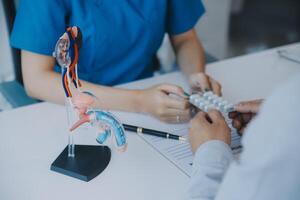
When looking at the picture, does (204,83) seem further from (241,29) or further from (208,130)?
(241,29)

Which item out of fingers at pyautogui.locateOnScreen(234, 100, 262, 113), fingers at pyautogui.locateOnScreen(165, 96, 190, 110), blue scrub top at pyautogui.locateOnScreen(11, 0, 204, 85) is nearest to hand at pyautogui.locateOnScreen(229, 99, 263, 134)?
fingers at pyautogui.locateOnScreen(234, 100, 262, 113)

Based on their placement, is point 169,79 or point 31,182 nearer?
point 31,182

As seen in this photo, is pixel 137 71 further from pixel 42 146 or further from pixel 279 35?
pixel 279 35

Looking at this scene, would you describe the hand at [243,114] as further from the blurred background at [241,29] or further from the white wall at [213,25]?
the white wall at [213,25]

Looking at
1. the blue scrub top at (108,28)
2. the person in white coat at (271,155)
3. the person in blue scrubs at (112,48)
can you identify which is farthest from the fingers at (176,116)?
the person in white coat at (271,155)

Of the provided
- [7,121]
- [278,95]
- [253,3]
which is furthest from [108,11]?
[253,3]

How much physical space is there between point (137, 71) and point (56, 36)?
11.5 inches

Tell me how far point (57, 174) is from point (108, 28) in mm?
458

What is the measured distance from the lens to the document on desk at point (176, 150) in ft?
2.53

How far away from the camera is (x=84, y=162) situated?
765 millimetres

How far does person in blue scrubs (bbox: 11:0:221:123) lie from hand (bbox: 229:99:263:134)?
110 mm

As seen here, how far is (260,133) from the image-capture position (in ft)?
1.36

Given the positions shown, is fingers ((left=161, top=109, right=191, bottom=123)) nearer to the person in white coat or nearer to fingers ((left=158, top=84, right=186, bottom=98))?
fingers ((left=158, top=84, right=186, bottom=98))

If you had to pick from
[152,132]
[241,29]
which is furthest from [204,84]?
[241,29]
